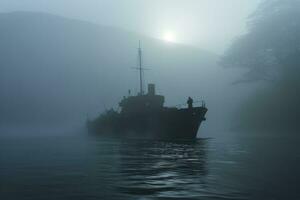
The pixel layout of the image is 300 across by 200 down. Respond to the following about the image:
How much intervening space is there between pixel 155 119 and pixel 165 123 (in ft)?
5.66

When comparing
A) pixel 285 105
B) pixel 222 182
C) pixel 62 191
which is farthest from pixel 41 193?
pixel 285 105

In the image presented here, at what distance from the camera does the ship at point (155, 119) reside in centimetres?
6981

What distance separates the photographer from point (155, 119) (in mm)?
72562

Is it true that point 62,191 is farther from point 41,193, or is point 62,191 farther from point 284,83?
point 284,83

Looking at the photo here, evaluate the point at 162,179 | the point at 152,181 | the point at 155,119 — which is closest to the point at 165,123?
the point at 155,119

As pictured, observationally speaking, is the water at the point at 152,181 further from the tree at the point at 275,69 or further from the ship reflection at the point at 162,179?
the tree at the point at 275,69

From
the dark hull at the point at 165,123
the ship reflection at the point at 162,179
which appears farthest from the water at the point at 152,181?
the dark hull at the point at 165,123

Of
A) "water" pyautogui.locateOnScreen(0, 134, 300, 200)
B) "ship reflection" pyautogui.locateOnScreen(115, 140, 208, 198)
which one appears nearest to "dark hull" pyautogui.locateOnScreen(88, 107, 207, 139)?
"water" pyautogui.locateOnScreen(0, 134, 300, 200)

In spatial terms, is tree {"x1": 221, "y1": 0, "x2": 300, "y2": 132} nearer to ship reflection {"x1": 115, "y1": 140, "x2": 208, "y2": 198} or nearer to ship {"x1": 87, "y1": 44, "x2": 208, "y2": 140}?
ship {"x1": 87, "y1": 44, "x2": 208, "y2": 140}

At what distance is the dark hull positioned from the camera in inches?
2748

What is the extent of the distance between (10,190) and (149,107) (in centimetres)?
6014

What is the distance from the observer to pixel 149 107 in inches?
3012

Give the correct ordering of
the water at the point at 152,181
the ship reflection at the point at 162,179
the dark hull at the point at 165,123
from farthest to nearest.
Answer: the dark hull at the point at 165,123
the ship reflection at the point at 162,179
the water at the point at 152,181

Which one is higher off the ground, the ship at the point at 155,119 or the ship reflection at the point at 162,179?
the ship at the point at 155,119
